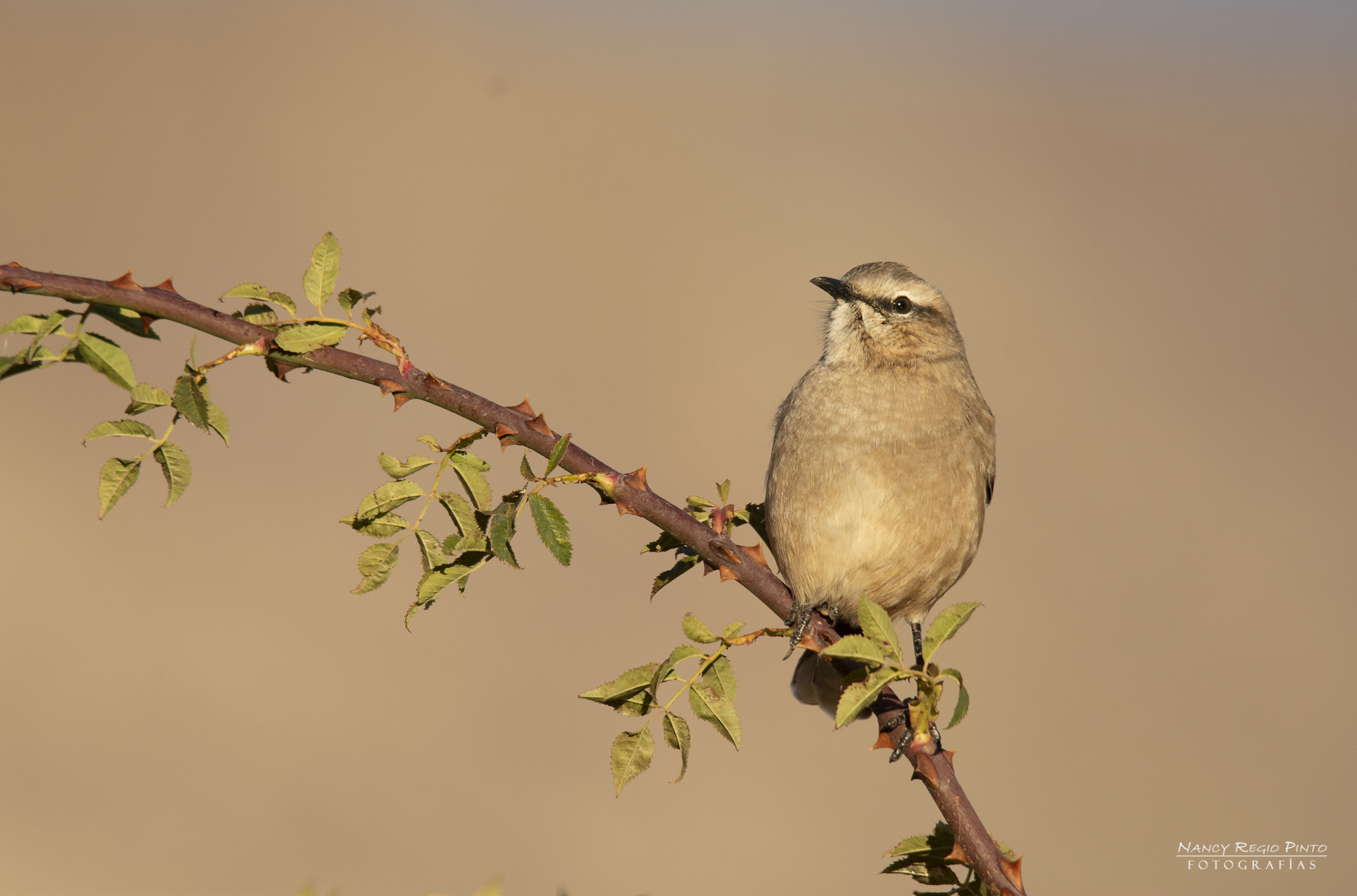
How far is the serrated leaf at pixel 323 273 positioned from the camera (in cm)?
241

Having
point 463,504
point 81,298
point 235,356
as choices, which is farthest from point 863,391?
point 81,298

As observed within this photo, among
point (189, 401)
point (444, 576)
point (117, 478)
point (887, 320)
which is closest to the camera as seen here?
point (189, 401)

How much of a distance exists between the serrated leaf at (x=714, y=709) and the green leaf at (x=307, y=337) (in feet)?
3.78

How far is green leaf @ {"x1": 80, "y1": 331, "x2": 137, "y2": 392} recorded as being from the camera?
7.11ft

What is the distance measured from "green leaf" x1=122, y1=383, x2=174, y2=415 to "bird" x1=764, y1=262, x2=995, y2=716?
9.08 ft

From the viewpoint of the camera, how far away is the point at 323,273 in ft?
7.98

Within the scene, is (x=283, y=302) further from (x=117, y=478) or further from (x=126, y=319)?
(x=117, y=478)

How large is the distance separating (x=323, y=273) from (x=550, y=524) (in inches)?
31.9

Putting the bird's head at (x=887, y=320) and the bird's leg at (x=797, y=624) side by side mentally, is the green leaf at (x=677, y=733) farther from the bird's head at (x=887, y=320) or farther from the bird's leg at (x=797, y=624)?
the bird's head at (x=887, y=320)

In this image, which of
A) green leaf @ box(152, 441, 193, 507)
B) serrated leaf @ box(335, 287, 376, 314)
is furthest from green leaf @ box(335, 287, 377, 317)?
green leaf @ box(152, 441, 193, 507)

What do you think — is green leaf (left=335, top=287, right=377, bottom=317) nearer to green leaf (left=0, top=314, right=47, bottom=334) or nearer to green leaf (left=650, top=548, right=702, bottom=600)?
green leaf (left=0, top=314, right=47, bottom=334)

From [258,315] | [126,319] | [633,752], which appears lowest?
[633,752]

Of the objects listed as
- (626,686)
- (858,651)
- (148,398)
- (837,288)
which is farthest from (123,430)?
(837,288)

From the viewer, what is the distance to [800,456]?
15.3 ft
